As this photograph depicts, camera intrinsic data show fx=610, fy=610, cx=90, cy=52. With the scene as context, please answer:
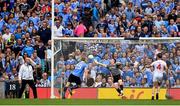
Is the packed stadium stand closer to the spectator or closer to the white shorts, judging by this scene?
the spectator

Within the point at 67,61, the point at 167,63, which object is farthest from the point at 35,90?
the point at 167,63

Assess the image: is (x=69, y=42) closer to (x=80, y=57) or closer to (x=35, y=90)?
(x=80, y=57)

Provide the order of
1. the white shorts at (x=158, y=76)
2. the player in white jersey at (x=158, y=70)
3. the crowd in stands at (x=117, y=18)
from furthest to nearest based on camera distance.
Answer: the crowd in stands at (x=117, y=18)
the white shorts at (x=158, y=76)
the player in white jersey at (x=158, y=70)

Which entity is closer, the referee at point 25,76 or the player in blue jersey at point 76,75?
the player in blue jersey at point 76,75

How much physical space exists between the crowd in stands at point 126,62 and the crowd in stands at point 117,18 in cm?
92

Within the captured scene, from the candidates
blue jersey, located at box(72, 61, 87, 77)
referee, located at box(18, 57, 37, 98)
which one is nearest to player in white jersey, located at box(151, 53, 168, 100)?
blue jersey, located at box(72, 61, 87, 77)

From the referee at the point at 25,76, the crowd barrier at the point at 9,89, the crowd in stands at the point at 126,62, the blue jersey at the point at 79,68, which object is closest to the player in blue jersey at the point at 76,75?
the blue jersey at the point at 79,68

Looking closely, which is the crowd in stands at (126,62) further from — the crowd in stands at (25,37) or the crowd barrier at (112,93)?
the crowd in stands at (25,37)

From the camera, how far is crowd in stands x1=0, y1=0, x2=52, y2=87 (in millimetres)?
18609

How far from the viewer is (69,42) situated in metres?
17.8

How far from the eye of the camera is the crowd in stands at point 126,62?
688 inches

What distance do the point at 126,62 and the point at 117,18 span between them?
9.44 feet

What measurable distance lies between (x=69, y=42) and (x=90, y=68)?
3.20ft

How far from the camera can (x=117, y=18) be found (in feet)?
66.2
